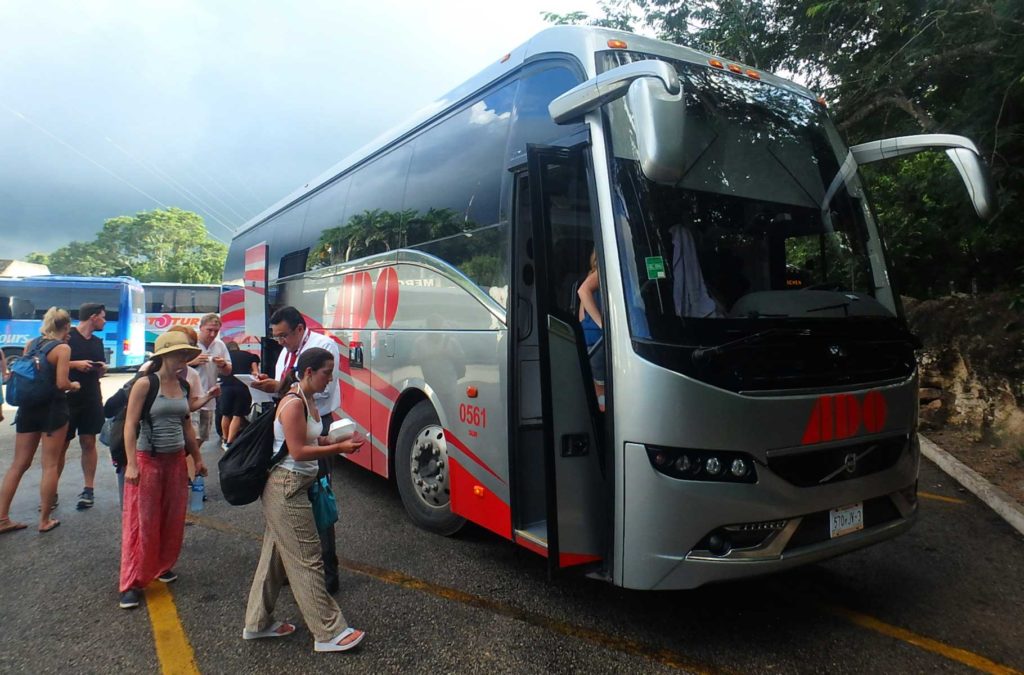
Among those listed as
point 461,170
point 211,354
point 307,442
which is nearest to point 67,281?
point 211,354

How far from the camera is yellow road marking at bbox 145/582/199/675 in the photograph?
3.14 metres

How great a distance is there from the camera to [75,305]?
20281mm

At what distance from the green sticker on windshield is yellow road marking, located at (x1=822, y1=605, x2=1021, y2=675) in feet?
7.30

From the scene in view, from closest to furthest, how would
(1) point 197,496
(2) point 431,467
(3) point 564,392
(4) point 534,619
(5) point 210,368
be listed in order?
1. (3) point 564,392
2. (4) point 534,619
3. (2) point 431,467
4. (1) point 197,496
5. (5) point 210,368

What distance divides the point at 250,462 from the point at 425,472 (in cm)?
184

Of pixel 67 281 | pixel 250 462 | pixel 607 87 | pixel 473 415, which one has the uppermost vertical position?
pixel 67 281

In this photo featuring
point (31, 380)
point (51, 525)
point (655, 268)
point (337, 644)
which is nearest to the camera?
point (655, 268)

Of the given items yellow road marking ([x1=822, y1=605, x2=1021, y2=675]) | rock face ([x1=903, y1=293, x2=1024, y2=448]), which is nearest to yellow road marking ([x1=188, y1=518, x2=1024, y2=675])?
yellow road marking ([x1=822, y1=605, x2=1021, y2=675])

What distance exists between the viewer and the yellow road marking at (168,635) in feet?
10.3

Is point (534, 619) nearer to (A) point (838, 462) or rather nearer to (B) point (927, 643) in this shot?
Answer: (A) point (838, 462)

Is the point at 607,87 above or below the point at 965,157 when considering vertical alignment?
above

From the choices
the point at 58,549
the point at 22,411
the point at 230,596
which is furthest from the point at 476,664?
the point at 22,411

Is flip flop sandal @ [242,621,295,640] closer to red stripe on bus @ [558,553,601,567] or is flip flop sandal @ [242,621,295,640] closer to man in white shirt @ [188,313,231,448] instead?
red stripe on bus @ [558,553,601,567]

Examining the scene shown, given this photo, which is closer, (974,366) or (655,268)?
(655,268)
